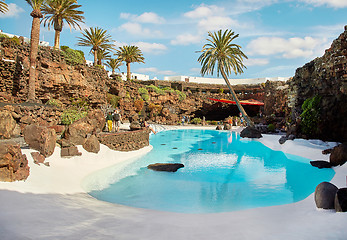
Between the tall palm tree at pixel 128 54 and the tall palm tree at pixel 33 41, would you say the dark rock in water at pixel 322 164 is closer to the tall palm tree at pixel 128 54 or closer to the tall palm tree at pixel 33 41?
the tall palm tree at pixel 33 41

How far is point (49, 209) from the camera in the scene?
4156 millimetres

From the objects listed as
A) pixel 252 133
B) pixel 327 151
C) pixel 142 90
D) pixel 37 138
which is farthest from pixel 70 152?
pixel 142 90

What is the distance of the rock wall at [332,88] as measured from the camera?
34.0ft

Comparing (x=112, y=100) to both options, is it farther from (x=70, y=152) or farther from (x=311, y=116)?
(x=311, y=116)

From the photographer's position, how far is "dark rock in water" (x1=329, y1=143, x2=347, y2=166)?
8.43 m

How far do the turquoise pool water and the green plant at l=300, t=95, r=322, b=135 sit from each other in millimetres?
2264

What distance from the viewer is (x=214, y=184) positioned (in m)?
7.55

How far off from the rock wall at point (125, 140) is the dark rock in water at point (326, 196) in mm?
9031

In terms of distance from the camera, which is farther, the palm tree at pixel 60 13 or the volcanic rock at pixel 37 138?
the palm tree at pixel 60 13

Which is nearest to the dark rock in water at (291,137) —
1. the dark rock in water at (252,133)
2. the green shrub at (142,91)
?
the dark rock in water at (252,133)

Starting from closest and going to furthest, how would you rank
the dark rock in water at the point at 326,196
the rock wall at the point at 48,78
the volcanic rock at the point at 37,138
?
1. the dark rock in water at the point at 326,196
2. the volcanic rock at the point at 37,138
3. the rock wall at the point at 48,78

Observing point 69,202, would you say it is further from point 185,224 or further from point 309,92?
point 309,92


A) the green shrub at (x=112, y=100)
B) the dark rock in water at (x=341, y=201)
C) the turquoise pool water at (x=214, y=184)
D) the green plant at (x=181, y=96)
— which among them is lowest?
the turquoise pool water at (x=214, y=184)

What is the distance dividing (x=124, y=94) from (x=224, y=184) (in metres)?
24.2
